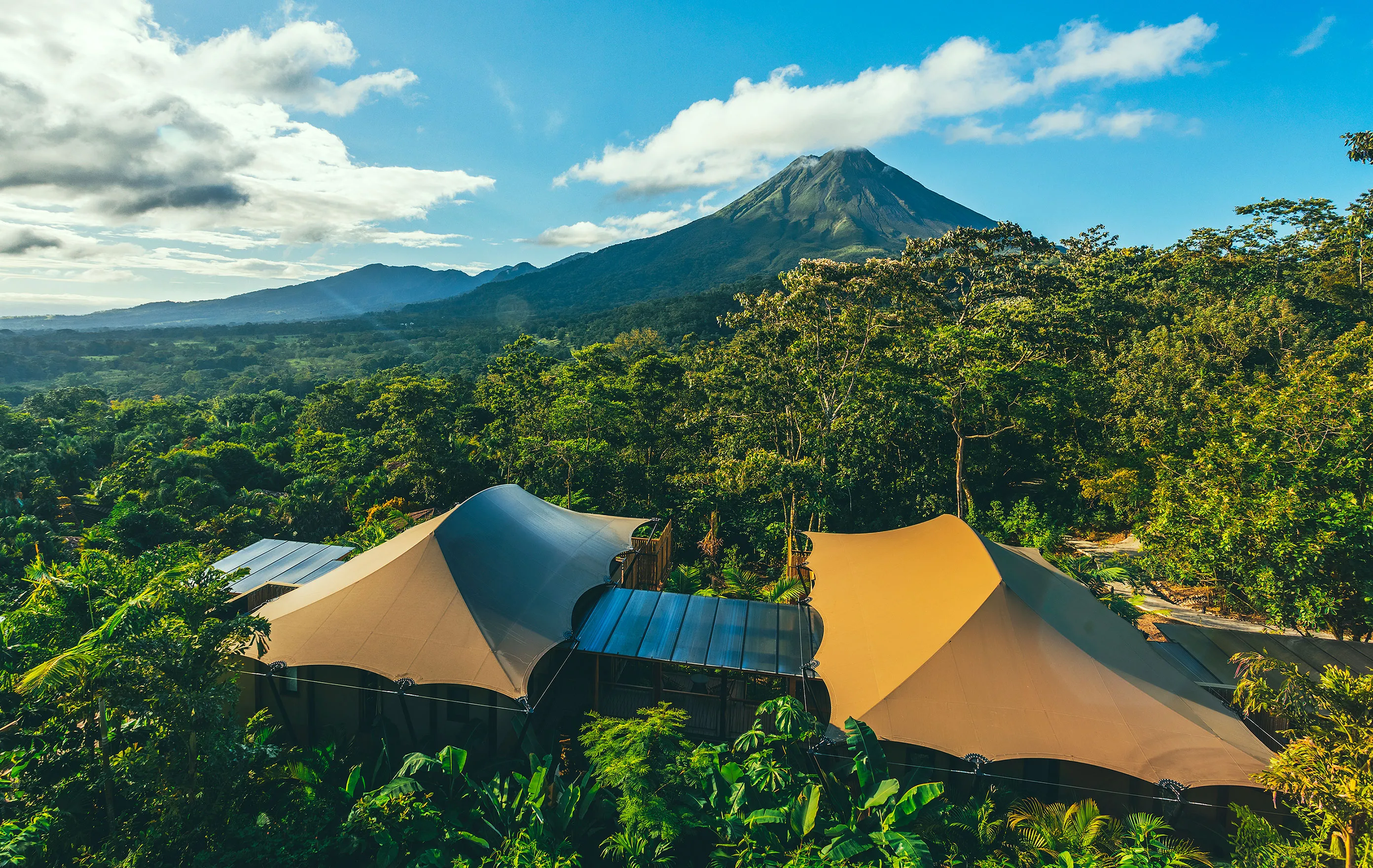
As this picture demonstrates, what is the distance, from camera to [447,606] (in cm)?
966

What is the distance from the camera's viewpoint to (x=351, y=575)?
1084 cm

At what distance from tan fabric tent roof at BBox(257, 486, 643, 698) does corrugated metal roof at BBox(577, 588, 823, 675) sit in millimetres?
736

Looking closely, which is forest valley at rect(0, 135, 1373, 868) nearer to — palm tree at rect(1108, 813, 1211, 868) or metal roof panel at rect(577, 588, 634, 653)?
palm tree at rect(1108, 813, 1211, 868)

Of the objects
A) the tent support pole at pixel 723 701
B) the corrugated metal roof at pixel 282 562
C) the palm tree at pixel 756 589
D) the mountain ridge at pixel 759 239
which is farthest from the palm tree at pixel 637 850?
the mountain ridge at pixel 759 239

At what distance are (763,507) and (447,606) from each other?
12.8 metres

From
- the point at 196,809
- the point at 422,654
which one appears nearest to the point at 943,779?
the point at 422,654

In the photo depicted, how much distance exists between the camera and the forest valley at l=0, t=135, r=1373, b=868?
6688 millimetres

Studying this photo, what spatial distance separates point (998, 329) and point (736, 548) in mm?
11810

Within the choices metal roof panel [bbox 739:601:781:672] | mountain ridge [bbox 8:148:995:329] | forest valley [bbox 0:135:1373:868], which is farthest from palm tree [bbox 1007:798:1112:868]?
mountain ridge [bbox 8:148:995:329]

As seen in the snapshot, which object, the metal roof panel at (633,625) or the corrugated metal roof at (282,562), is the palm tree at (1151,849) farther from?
the corrugated metal roof at (282,562)

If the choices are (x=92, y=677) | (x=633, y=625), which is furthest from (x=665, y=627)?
(x=92, y=677)

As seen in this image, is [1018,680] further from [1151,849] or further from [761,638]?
[761,638]

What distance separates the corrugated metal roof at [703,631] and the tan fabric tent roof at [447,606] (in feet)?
2.41

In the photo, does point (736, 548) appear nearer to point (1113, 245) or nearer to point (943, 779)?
point (943, 779)
